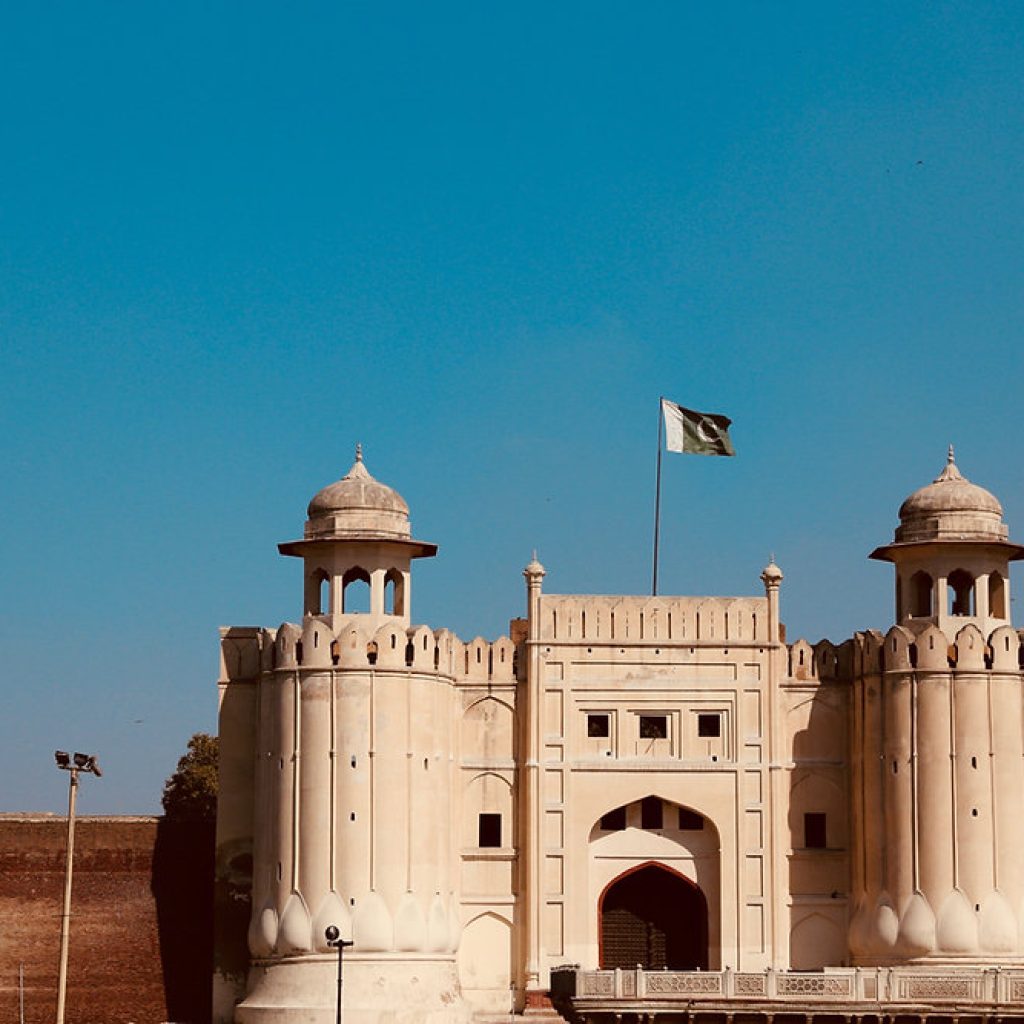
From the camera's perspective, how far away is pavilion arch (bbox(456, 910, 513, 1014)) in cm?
5700

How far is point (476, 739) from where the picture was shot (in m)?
57.8

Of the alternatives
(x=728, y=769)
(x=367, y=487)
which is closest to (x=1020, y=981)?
(x=728, y=769)

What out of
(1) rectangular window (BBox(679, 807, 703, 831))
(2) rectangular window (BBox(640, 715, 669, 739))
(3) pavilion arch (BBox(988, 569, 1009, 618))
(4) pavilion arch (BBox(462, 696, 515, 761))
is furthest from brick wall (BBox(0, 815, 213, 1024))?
(3) pavilion arch (BBox(988, 569, 1009, 618))

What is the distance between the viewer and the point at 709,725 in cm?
5762

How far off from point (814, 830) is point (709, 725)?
301 centimetres

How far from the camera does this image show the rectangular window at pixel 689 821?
5766 centimetres

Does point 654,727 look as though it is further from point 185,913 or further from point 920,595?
point 185,913

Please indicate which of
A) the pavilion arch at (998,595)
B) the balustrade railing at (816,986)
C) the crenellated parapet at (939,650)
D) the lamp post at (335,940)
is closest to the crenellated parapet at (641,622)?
the crenellated parapet at (939,650)

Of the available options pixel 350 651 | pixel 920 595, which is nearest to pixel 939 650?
pixel 920 595

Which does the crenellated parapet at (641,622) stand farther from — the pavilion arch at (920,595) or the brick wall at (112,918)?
the brick wall at (112,918)

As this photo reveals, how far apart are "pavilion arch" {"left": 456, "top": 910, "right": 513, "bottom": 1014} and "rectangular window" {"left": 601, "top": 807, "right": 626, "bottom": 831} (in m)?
2.81

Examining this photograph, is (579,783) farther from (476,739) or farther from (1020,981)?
(1020,981)

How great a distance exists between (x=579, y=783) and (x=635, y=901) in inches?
111

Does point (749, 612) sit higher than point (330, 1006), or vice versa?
point (749, 612)
